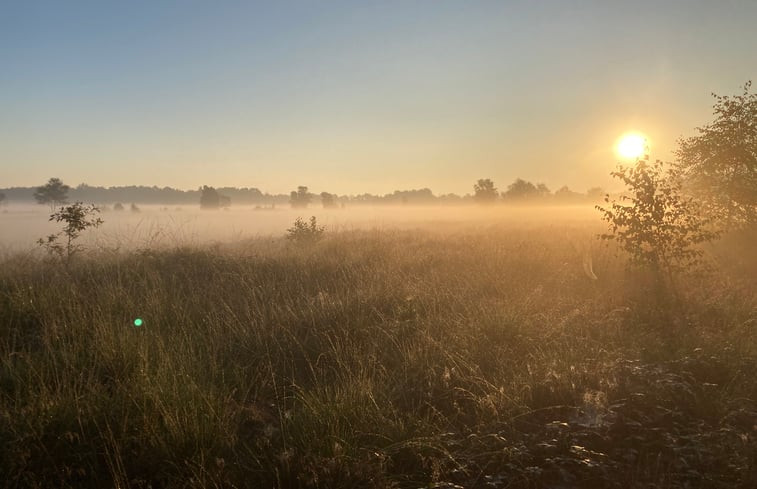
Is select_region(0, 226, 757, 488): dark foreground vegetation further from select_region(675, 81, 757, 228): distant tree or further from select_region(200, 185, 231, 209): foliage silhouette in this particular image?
select_region(200, 185, 231, 209): foliage silhouette

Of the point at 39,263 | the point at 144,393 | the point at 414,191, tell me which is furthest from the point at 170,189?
the point at 144,393

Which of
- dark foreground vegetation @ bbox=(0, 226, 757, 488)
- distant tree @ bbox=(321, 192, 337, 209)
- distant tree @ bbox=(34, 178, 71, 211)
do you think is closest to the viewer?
dark foreground vegetation @ bbox=(0, 226, 757, 488)

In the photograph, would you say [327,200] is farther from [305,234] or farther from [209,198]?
[305,234]

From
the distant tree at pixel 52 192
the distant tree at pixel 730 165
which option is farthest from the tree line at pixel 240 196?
the distant tree at pixel 730 165

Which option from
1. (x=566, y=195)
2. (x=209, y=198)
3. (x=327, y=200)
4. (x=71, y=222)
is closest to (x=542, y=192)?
(x=566, y=195)

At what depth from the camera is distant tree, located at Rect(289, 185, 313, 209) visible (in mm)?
70062

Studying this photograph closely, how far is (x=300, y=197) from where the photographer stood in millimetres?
70938

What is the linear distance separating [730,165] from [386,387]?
1422 centimetres

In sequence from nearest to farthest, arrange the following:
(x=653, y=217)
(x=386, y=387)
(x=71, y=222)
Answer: (x=386, y=387)
(x=653, y=217)
(x=71, y=222)

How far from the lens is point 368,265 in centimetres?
977

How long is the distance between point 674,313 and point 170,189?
449ft

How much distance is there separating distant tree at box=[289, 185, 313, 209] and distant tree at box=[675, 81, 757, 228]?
61729mm

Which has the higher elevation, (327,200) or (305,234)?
(327,200)

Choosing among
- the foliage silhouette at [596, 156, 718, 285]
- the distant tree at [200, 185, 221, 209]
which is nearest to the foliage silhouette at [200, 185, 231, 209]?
the distant tree at [200, 185, 221, 209]
